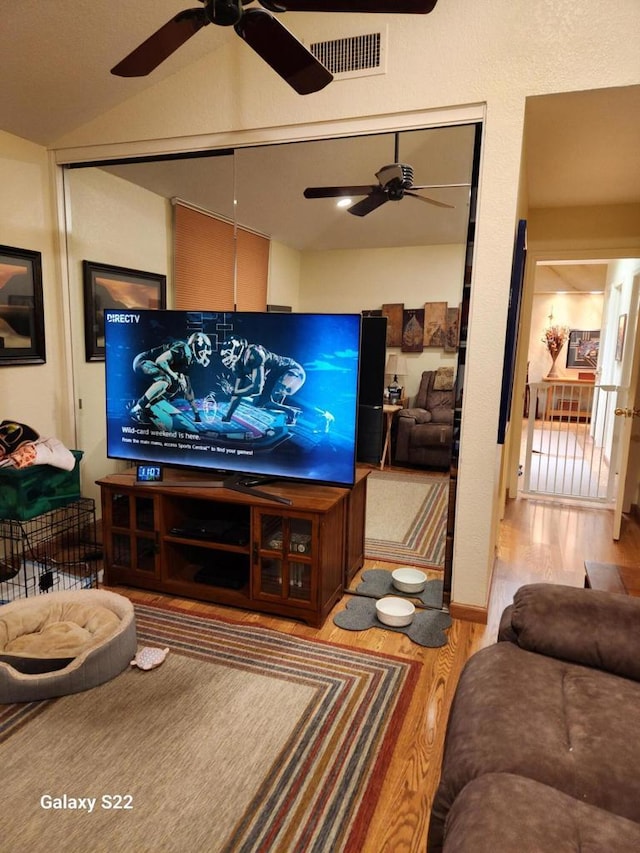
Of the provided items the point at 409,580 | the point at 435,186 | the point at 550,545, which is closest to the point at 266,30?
the point at 435,186

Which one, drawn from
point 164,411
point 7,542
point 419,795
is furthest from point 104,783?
point 7,542

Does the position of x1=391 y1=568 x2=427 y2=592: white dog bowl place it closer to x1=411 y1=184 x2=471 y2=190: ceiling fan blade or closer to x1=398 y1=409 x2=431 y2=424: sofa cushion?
x1=398 y1=409 x2=431 y2=424: sofa cushion

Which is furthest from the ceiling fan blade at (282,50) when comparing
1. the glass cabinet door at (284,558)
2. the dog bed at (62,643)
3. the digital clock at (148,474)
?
the dog bed at (62,643)

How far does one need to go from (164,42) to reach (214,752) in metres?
2.28

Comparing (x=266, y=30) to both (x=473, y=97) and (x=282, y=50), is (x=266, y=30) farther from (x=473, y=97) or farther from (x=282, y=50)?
(x=473, y=97)

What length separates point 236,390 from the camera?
8.93 feet

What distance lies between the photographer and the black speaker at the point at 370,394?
2631 millimetres

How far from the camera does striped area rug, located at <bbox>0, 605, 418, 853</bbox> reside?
1512 mm

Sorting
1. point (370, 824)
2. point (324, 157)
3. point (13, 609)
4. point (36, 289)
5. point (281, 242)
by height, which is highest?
point (324, 157)

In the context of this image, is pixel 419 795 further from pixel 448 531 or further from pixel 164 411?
pixel 164 411

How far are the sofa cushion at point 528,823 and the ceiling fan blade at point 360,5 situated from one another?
6.20ft

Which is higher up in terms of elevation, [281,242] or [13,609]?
[281,242]

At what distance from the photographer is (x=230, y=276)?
9.96ft

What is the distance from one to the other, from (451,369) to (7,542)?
274cm
